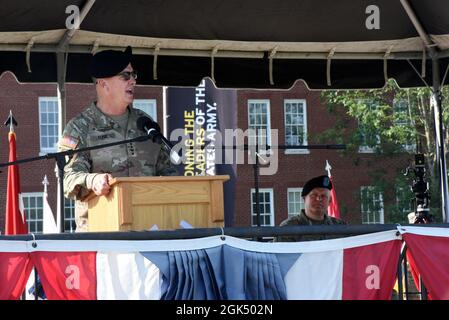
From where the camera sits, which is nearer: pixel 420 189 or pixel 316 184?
pixel 316 184

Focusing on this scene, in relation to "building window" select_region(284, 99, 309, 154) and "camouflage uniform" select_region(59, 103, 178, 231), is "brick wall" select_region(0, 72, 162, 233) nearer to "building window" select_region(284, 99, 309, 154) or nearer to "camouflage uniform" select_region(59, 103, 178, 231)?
"building window" select_region(284, 99, 309, 154)

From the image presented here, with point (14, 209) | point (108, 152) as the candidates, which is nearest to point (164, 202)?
point (108, 152)

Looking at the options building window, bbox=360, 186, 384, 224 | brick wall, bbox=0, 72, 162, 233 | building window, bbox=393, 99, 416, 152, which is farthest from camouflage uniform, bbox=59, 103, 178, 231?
brick wall, bbox=0, 72, 162, 233

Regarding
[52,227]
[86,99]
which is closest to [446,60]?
[52,227]

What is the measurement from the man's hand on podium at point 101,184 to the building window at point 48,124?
31.1 m

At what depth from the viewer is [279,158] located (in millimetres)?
38562

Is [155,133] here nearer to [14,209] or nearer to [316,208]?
[316,208]

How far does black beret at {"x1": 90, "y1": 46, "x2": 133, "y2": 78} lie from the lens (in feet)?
22.6

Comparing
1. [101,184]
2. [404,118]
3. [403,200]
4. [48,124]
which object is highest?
[48,124]

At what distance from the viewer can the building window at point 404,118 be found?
105 ft

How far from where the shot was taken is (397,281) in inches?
245

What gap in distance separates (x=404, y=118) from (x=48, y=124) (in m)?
12.6
